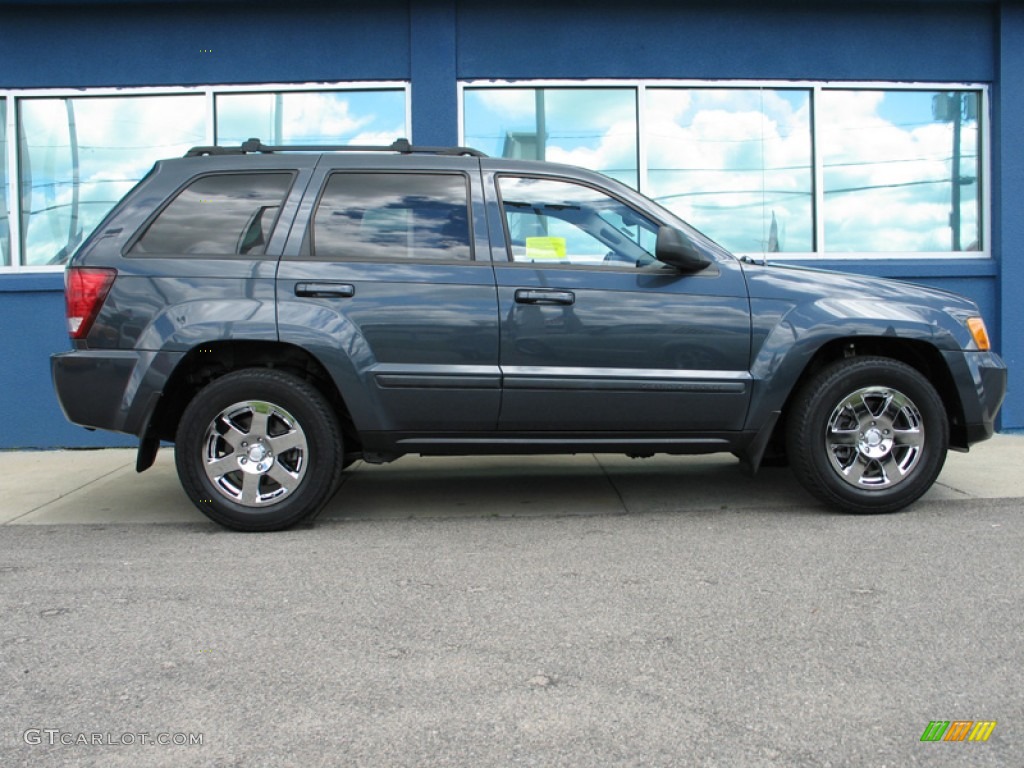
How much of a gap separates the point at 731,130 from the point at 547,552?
538cm

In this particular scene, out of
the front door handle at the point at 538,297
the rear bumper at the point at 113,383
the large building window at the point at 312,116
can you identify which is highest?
the large building window at the point at 312,116

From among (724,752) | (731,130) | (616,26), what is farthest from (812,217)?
(724,752)

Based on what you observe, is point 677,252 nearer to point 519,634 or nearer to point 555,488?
point 555,488

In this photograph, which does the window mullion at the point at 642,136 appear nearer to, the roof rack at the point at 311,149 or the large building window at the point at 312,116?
the large building window at the point at 312,116

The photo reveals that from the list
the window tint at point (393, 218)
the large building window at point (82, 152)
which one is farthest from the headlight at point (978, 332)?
A: the large building window at point (82, 152)

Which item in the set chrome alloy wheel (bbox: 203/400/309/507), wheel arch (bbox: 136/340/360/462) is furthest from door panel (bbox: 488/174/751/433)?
chrome alloy wheel (bbox: 203/400/309/507)

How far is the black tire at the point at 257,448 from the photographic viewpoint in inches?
173

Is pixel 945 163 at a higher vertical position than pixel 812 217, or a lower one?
higher

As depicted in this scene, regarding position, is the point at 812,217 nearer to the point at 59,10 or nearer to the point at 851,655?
the point at 851,655

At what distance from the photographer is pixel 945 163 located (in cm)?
823

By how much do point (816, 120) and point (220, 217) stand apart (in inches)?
225

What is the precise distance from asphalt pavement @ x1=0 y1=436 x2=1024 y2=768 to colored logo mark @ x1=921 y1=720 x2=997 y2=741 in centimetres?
3

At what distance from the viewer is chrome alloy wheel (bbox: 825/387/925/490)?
183 inches

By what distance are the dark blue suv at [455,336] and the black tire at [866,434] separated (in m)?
0.01
